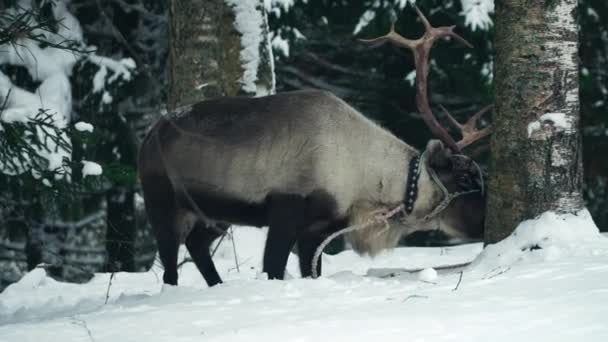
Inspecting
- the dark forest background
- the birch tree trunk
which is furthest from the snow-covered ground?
A: the dark forest background

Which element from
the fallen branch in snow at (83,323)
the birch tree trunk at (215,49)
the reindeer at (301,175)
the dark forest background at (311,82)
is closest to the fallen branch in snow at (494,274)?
the reindeer at (301,175)

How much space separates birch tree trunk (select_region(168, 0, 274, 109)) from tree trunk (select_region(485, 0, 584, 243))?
99.5 inches

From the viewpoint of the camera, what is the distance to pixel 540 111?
512cm

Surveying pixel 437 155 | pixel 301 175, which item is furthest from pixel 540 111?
pixel 301 175

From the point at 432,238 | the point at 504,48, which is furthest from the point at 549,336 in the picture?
the point at 432,238

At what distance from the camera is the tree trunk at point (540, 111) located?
5102 millimetres

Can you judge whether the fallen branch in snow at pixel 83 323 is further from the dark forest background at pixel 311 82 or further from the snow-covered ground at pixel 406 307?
the dark forest background at pixel 311 82

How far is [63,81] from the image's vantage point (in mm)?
9211

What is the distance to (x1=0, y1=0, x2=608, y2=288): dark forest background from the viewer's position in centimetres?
1003

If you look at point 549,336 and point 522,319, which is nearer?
point 549,336

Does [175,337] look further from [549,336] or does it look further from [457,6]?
[457,6]

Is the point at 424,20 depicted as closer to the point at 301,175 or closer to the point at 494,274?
the point at 301,175

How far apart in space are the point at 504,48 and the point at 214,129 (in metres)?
1.84

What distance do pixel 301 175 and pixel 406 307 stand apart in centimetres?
211
